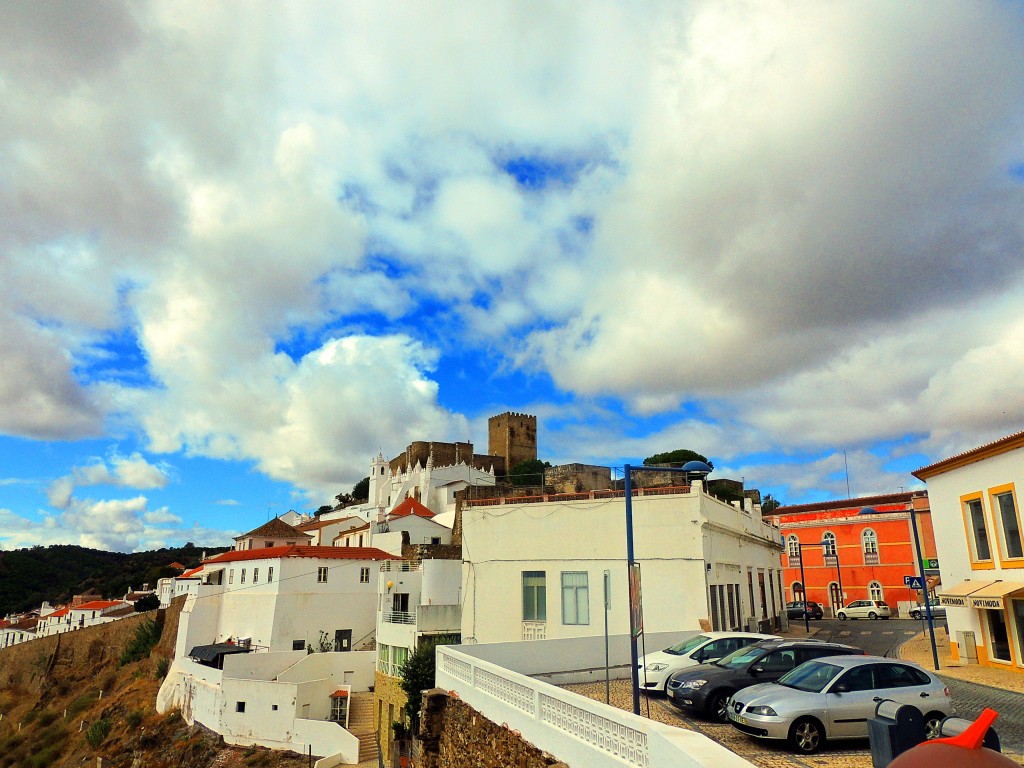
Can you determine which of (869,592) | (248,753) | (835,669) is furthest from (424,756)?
(869,592)

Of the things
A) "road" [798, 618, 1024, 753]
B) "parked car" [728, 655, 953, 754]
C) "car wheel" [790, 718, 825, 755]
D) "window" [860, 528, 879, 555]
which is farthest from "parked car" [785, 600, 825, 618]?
"car wheel" [790, 718, 825, 755]

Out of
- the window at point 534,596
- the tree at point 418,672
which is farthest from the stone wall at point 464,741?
the tree at point 418,672

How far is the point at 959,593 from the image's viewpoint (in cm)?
1981

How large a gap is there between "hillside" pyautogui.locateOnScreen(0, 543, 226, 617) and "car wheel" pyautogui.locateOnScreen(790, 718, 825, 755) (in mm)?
102117

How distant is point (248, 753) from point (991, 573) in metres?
33.2

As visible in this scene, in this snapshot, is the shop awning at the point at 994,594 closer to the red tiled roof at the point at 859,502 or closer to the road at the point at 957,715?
the road at the point at 957,715

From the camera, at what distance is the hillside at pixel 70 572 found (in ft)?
361

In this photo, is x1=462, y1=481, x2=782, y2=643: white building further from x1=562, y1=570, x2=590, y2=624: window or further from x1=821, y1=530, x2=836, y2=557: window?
x1=821, y1=530, x2=836, y2=557: window

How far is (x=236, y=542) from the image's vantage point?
67375 millimetres

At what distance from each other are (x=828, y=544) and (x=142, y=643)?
57.6 metres

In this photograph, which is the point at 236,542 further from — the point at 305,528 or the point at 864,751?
the point at 864,751

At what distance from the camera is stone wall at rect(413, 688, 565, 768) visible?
9.83 m

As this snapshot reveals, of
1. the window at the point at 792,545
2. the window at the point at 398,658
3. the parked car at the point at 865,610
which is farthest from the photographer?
the window at the point at 792,545

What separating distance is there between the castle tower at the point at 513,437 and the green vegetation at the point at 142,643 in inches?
2426
